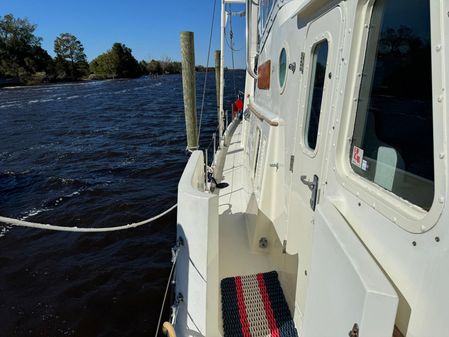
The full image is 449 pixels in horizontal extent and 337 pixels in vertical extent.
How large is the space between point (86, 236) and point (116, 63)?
97491 mm

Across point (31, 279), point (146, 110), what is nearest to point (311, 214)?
point (31, 279)

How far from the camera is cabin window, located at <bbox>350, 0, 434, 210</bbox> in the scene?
3.91ft

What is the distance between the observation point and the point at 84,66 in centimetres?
9050

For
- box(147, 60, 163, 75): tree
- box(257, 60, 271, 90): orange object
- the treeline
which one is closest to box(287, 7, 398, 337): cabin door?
box(257, 60, 271, 90): orange object

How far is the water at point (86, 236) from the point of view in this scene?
4.65 m

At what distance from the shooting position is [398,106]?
1395 millimetres

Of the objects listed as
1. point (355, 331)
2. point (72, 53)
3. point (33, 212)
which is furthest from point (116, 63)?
point (355, 331)

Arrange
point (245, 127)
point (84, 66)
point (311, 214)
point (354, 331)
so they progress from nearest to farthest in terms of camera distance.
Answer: point (354, 331)
point (311, 214)
point (245, 127)
point (84, 66)

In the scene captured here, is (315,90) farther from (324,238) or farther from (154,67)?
A: (154,67)

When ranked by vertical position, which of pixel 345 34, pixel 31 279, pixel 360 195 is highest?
pixel 345 34

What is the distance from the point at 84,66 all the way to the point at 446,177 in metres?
102

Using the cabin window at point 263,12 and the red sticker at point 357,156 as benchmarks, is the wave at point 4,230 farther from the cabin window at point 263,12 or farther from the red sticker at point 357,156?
the red sticker at point 357,156

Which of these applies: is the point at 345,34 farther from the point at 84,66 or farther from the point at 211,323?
the point at 84,66

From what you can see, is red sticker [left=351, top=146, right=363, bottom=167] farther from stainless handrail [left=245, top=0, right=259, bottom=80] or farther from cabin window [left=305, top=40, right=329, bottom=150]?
stainless handrail [left=245, top=0, right=259, bottom=80]
